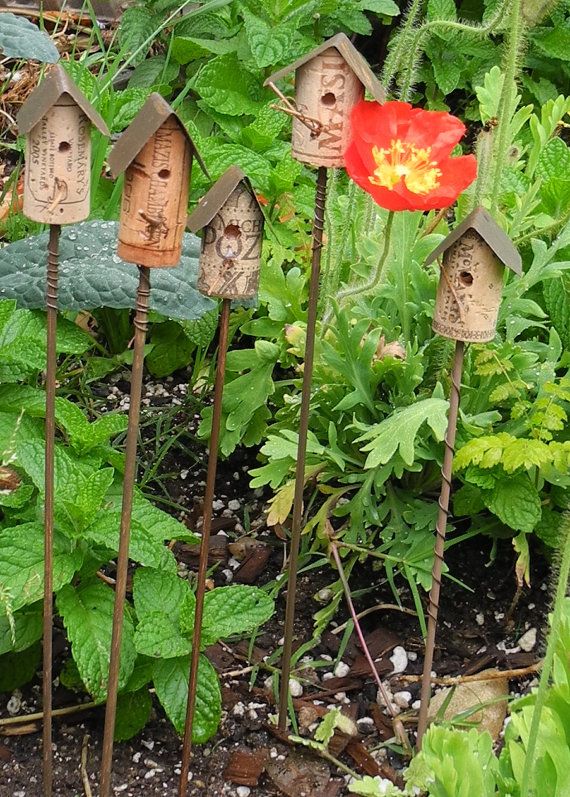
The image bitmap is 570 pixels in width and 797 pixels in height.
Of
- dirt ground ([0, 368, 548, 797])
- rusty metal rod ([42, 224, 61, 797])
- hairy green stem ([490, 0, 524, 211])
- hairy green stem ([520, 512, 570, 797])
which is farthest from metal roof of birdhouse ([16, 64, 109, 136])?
dirt ground ([0, 368, 548, 797])

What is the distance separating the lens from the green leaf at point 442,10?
3.05m

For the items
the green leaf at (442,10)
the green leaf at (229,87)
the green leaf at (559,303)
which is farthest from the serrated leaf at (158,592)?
the green leaf at (442,10)

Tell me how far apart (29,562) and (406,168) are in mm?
749

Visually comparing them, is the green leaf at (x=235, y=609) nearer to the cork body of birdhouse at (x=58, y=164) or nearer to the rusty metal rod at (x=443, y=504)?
the rusty metal rod at (x=443, y=504)

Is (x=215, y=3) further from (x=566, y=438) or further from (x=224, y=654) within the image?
(x=224, y=654)

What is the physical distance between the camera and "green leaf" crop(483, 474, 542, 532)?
5.95ft

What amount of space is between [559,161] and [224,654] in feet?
3.78

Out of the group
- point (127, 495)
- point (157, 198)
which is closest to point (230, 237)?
point (157, 198)

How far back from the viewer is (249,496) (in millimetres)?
2217

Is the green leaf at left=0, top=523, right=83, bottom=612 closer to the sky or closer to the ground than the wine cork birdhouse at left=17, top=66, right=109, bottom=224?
closer to the ground

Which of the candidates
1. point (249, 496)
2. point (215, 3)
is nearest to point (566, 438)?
point (249, 496)

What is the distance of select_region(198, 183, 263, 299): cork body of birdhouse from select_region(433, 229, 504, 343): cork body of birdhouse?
0.24 meters

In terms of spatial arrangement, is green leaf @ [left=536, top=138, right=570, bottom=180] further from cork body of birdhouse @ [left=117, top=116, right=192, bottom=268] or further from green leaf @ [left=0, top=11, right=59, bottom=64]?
cork body of birdhouse @ [left=117, top=116, right=192, bottom=268]

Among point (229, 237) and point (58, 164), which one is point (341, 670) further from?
point (58, 164)
